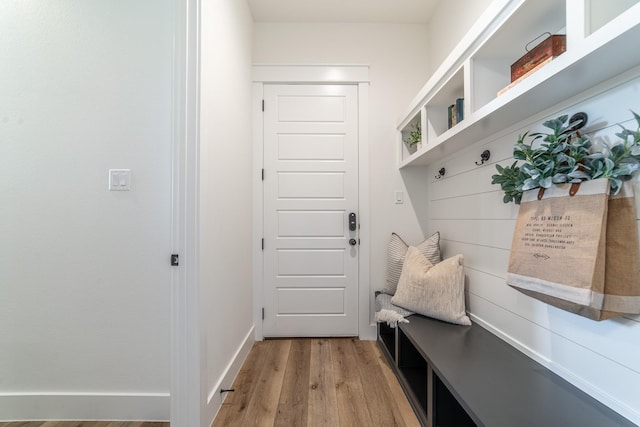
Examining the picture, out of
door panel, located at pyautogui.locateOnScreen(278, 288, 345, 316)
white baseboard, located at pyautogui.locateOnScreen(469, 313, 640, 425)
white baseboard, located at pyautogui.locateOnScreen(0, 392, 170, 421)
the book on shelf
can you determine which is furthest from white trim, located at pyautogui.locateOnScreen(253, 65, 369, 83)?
white baseboard, located at pyautogui.locateOnScreen(0, 392, 170, 421)

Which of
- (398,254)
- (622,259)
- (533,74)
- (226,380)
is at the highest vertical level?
(533,74)

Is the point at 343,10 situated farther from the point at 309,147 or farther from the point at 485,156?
the point at 485,156

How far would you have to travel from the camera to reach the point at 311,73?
2324mm

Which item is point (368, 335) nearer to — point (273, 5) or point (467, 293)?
point (467, 293)

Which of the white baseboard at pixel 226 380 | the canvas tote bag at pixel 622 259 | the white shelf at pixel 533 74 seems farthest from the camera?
the white baseboard at pixel 226 380

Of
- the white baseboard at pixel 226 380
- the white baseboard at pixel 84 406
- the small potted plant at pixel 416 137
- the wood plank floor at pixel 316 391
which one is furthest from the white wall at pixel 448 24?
the white baseboard at pixel 84 406

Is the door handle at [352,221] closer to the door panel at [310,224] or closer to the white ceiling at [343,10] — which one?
the door panel at [310,224]

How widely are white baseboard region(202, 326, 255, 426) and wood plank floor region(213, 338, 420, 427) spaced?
0.04 meters

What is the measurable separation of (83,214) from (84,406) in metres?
1.03

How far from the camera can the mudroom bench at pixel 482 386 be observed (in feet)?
2.81

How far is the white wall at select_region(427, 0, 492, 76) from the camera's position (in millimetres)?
1708

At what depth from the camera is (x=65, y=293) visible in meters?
1.39

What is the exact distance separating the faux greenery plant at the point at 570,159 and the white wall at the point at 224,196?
4.79 ft

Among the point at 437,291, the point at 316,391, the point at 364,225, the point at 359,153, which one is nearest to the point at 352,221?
the point at 364,225
